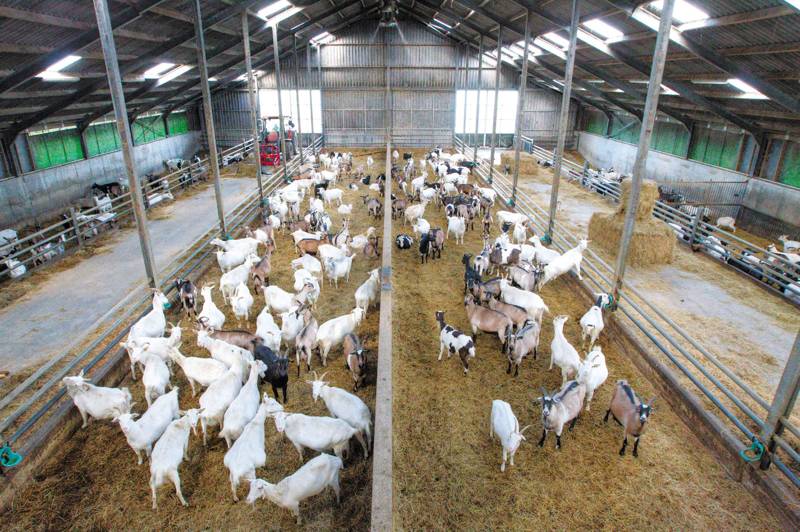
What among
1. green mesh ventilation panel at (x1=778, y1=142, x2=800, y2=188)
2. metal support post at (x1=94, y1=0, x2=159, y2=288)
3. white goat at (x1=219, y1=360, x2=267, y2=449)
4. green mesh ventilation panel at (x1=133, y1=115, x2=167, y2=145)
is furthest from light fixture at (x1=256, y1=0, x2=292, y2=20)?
green mesh ventilation panel at (x1=778, y1=142, x2=800, y2=188)

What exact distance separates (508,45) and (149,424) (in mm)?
23073

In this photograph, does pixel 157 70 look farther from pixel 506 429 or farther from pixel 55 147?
pixel 506 429

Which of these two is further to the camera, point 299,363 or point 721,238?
point 721,238

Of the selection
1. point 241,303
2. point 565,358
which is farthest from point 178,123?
point 565,358

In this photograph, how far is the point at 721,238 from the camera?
11.2m

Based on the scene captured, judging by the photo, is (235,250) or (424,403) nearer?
(424,403)

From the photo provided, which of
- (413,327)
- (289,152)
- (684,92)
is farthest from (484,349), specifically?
(289,152)

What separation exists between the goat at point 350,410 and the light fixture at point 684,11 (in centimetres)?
993

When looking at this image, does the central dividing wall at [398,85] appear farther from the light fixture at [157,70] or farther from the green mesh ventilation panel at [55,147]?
the green mesh ventilation panel at [55,147]

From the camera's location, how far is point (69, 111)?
639 inches

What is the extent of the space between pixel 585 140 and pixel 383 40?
14906 mm

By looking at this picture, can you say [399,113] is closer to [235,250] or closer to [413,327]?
[235,250]

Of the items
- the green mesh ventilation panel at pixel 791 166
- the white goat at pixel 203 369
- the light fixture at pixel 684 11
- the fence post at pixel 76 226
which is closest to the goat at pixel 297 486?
the white goat at pixel 203 369

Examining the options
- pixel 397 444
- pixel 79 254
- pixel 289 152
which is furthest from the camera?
pixel 289 152
